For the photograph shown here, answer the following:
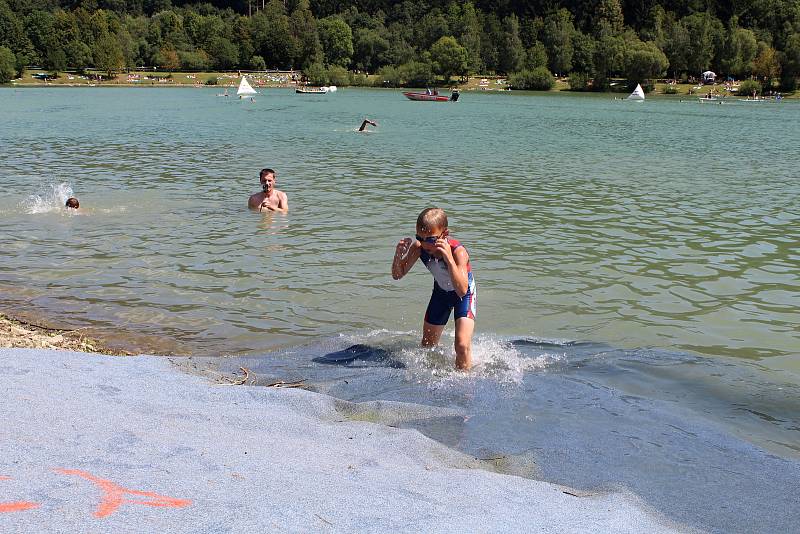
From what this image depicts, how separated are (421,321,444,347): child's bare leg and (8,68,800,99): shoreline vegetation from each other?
441ft

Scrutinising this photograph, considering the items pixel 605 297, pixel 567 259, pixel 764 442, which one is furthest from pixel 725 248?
pixel 764 442

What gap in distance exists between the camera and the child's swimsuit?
800 centimetres

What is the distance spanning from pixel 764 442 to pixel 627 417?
1151mm

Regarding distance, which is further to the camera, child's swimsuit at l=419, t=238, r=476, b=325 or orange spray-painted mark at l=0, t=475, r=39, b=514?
child's swimsuit at l=419, t=238, r=476, b=325

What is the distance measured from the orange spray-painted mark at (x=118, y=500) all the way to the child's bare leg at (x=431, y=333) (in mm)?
4791

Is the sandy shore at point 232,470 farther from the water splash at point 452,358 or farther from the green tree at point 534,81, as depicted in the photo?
the green tree at point 534,81

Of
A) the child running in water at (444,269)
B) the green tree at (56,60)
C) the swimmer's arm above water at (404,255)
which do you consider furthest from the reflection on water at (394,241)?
the green tree at (56,60)

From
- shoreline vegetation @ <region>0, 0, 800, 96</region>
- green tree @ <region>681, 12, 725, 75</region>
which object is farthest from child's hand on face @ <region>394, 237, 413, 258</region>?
green tree @ <region>681, 12, 725, 75</region>

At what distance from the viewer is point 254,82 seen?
560 feet

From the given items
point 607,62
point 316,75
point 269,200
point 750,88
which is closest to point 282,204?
point 269,200

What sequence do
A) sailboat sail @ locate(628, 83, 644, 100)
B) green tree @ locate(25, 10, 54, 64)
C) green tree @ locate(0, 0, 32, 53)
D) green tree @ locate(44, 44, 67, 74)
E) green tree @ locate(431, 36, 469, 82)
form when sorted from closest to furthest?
1. sailboat sail @ locate(628, 83, 644, 100)
2. green tree @ locate(44, 44, 67, 74)
3. green tree @ locate(0, 0, 32, 53)
4. green tree @ locate(25, 10, 54, 64)
5. green tree @ locate(431, 36, 469, 82)

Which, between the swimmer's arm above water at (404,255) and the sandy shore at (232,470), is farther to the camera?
the swimmer's arm above water at (404,255)

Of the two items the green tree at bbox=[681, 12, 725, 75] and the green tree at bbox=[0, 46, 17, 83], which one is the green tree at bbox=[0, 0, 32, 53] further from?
the green tree at bbox=[681, 12, 725, 75]

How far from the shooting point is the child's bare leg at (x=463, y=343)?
26.2 ft
